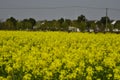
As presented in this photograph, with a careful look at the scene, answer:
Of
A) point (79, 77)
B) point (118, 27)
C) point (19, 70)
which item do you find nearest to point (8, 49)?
point (19, 70)

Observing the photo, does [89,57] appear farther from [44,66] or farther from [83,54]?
[44,66]

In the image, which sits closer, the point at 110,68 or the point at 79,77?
the point at 79,77

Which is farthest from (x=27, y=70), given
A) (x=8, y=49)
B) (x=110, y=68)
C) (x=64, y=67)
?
(x=8, y=49)

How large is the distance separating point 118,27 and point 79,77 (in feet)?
139

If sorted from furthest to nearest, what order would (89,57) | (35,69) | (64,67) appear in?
(89,57), (64,67), (35,69)

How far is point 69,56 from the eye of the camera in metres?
10.1

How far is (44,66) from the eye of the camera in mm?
8398

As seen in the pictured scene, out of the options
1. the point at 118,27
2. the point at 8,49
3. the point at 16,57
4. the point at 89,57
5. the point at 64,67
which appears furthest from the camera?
the point at 118,27

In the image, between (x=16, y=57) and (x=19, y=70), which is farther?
(x=16, y=57)

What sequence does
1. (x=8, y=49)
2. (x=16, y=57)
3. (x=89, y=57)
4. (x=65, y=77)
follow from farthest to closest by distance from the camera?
(x=8, y=49), (x=89, y=57), (x=16, y=57), (x=65, y=77)

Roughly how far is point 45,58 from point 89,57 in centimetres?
125

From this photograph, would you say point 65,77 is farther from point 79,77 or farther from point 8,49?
point 8,49

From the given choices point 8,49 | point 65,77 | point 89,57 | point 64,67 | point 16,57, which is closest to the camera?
point 65,77

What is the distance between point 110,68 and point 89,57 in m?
1.45
